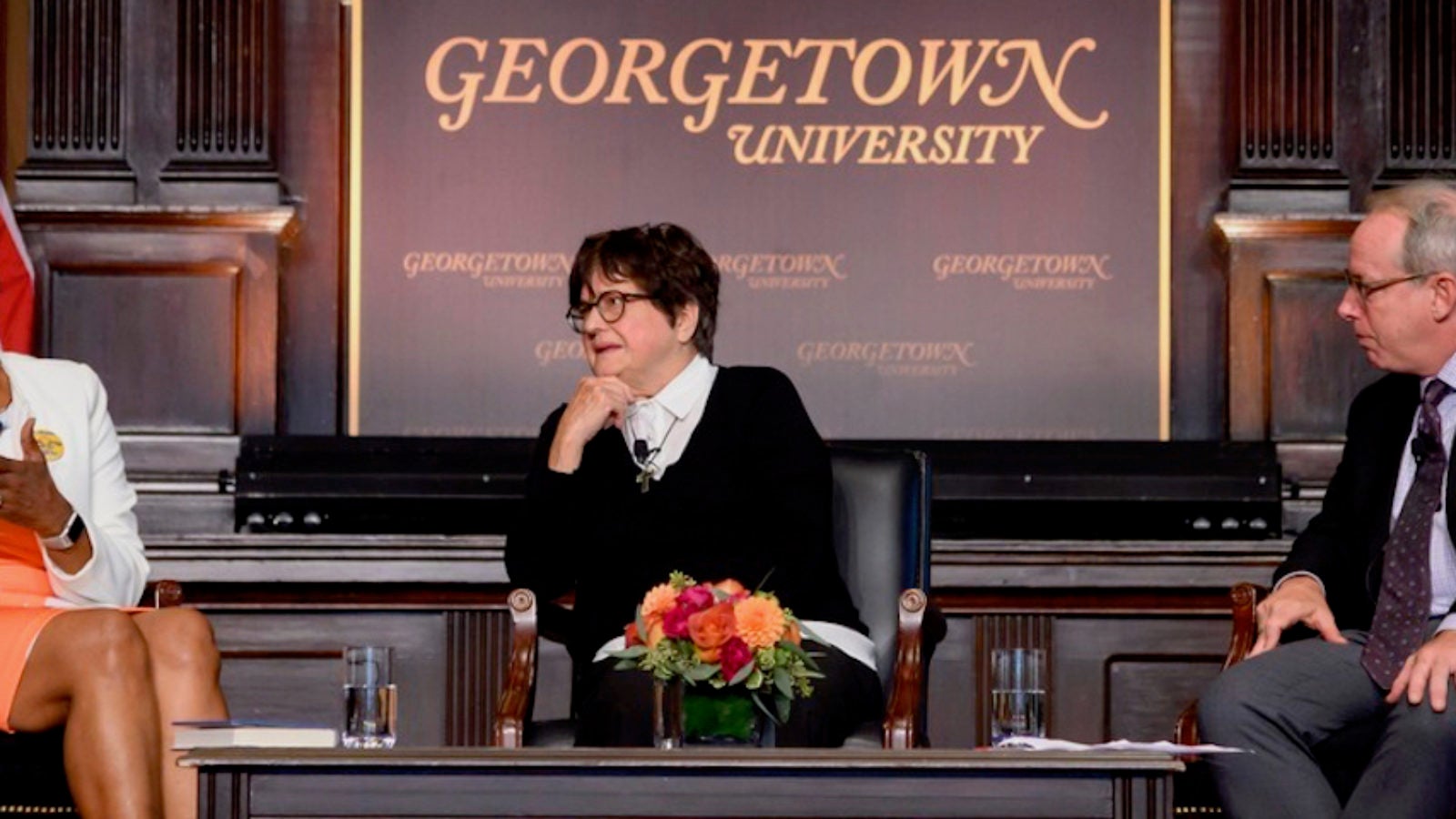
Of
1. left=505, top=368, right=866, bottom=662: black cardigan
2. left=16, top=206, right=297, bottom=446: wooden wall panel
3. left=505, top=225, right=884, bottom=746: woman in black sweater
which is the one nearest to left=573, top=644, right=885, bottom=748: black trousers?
left=505, top=225, right=884, bottom=746: woman in black sweater

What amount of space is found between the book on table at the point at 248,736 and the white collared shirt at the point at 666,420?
51.0 inches

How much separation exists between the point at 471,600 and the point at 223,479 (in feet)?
2.52

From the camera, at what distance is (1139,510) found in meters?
5.61

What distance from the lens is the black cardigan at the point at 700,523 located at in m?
4.14

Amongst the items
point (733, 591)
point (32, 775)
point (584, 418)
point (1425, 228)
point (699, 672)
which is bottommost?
point (32, 775)

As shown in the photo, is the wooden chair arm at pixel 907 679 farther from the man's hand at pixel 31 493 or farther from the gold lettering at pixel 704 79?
the gold lettering at pixel 704 79

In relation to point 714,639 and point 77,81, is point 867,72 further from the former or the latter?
point 714,639

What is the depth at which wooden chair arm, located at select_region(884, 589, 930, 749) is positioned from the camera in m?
3.80

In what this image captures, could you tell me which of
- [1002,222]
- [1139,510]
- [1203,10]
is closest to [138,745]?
[1139,510]

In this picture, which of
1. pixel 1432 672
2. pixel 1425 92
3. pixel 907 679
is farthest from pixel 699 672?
pixel 1425 92

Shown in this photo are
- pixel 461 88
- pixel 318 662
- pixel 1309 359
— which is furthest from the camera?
pixel 461 88

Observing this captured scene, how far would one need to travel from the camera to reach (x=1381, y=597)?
12.8ft

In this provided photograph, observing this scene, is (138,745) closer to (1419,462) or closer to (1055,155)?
(1419,462)

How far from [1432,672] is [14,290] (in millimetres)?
3370
